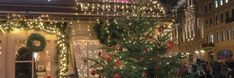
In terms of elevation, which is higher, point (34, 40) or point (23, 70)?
point (34, 40)

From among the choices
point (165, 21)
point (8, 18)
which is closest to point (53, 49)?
point (8, 18)

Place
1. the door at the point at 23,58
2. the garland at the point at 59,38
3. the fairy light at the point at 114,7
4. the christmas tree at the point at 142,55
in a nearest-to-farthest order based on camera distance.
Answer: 1. the christmas tree at the point at 142,55
2. the door at the point at 23,58
3. the fairy light at the point at 114,7
4. the garland at the point at 59,38

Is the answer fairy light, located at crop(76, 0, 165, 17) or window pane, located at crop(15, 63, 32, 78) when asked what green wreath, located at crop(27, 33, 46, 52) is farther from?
fairy light, located at crop(76, 0, 165, 17)

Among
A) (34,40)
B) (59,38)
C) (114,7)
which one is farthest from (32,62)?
(114,7)

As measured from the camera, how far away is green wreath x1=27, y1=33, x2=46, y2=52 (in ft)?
40.6

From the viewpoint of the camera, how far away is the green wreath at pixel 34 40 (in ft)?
40.6

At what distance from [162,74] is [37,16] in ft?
13.9

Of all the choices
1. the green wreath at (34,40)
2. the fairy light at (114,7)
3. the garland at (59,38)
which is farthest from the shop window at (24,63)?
the fairy light at (114,7)

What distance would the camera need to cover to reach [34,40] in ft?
40.5

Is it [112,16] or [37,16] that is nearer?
[37,16]

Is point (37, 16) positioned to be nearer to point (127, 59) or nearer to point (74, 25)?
point (74, 25)

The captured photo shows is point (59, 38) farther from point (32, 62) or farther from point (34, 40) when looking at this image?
point (32, 62)

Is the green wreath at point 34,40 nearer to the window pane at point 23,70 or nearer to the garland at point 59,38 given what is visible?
the garland at point 59,38

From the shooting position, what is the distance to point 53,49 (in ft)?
42.6
